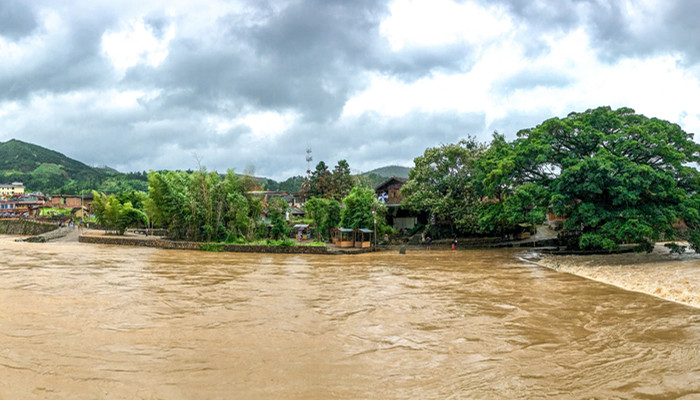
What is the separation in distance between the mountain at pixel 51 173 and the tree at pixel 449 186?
6395 cm

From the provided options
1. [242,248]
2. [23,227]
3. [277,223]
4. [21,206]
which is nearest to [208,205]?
[242,248]

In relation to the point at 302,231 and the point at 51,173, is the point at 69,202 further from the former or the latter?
the point at 51,173

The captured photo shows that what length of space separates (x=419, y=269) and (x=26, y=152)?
446 ft

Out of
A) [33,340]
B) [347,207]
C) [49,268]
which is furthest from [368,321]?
[347,207]

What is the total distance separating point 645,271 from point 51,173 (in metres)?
116

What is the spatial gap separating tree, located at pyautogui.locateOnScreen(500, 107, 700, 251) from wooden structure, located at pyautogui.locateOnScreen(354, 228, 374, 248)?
375 inches

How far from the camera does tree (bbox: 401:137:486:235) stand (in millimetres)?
25422

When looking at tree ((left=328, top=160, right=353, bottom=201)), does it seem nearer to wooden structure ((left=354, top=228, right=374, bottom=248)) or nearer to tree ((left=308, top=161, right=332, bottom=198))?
tree ((left=308, top=161, right=332, bottom=198))

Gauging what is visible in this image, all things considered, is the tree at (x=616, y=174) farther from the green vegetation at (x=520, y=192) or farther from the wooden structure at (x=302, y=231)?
the wooden structure at (x=302, y=231)

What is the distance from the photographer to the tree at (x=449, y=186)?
25422 mm

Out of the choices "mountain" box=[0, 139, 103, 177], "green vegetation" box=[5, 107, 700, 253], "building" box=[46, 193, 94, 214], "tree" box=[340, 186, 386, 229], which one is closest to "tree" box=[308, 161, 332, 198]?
"green vegetation" box=[5, 107, 700, 253]

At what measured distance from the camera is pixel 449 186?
1045 inches

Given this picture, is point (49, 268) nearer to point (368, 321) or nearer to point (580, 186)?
point (368, 321)

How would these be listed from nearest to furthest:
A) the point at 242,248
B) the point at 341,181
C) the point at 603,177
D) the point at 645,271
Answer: the point at 645,271 < the point at 603,177 < the point at 242,248 < the point at 341,181
